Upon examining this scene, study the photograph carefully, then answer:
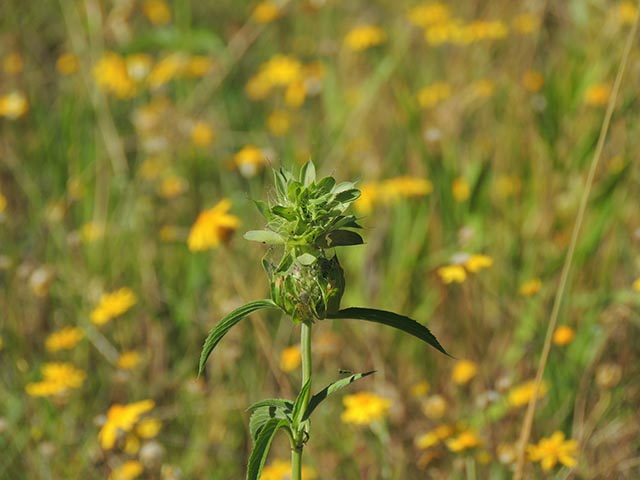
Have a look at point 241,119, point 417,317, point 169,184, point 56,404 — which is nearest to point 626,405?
point 417,317

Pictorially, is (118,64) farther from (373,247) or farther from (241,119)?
(373,247)

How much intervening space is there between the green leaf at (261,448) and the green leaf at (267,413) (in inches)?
0.6

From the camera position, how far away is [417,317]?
1828mm

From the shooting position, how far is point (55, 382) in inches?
60.8

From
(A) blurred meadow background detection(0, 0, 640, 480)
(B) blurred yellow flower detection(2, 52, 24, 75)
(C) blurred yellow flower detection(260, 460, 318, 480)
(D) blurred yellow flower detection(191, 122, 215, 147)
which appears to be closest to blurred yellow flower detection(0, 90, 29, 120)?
(A) blurred meadow background detection(0, 0, 640, 480)

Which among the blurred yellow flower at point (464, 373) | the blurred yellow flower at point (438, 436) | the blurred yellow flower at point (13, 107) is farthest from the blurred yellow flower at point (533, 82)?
the blurred yellow flower at point (13, 107)

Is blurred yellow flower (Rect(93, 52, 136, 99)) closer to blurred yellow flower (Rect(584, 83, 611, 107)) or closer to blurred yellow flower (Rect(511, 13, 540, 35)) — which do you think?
blurred yellow flower (Rect(511, 13, 540, 35))

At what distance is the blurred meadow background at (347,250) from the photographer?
1510 mm

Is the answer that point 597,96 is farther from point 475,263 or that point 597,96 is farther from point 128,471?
point 128,471

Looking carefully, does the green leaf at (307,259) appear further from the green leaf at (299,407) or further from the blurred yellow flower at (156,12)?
the blurred yellow flower at (156,12)

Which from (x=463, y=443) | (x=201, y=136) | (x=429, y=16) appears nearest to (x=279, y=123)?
(x=201, y=136)

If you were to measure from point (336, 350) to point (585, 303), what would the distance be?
1.53 feet

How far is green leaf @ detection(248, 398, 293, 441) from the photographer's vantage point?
86cm

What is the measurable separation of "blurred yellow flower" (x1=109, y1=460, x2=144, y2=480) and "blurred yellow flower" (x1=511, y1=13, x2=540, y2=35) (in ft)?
5.08
